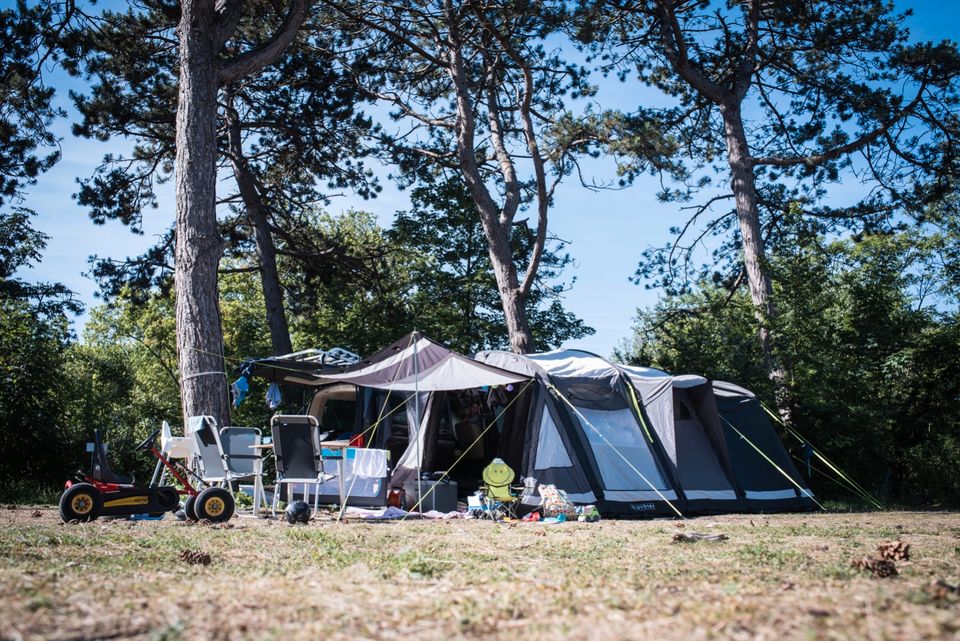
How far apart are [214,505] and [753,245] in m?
9.54

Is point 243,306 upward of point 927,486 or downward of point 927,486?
upward

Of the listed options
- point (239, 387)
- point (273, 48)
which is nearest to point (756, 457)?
point (239, 387)

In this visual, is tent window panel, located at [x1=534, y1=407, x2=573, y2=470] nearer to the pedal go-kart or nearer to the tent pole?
the tent pole

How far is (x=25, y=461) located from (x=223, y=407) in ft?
14.8

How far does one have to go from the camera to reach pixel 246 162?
14.1 m

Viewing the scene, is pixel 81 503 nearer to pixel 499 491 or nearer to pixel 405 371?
pixel 405 371

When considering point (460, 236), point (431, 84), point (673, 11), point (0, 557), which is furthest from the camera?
point (460, 236)

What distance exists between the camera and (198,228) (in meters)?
8.49

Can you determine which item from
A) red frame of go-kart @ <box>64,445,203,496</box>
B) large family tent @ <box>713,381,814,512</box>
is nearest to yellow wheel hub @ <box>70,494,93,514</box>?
red frame of go-kart @ <box>64,445,203,496</box>

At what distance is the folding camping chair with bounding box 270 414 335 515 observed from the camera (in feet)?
22.9

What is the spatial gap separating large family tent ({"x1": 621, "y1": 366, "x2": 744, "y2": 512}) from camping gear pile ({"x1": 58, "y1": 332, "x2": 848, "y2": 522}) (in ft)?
0.05

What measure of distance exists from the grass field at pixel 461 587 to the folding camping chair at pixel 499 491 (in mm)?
2211

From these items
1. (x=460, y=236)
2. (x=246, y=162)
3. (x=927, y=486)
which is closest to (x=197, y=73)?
(x=246, y=162)

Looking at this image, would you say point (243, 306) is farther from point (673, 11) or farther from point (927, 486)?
point (927, 486)
